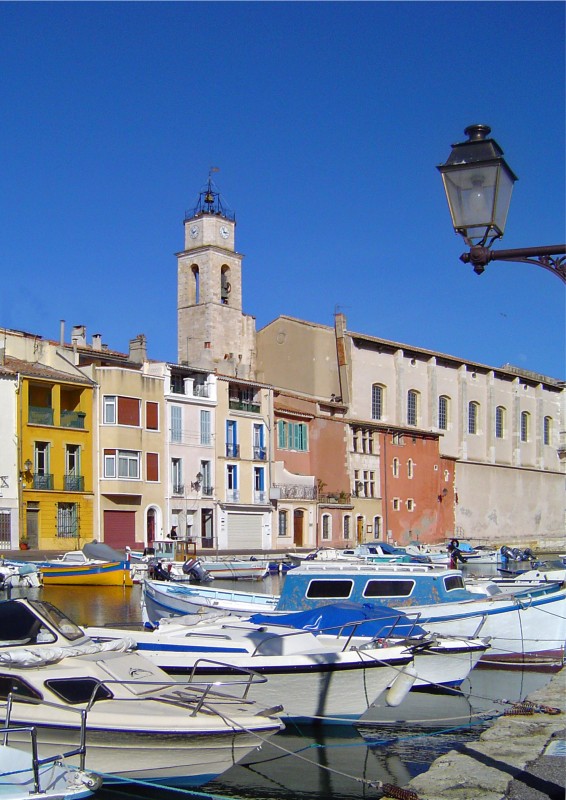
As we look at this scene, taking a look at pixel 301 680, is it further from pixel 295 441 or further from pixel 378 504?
pixel 378 504

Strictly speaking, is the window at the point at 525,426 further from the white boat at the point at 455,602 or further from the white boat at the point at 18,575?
the white boat at the point at 455,602

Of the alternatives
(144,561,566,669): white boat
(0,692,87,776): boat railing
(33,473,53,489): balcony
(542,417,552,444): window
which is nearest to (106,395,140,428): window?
(33,473,53,489): balcony

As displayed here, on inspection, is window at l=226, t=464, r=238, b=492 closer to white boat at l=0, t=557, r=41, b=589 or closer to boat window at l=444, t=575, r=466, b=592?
white boat at l=0, t=557, r=41, b=589

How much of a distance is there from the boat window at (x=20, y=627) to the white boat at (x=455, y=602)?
7.83m

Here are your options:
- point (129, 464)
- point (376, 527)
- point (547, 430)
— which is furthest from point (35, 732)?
point (547, 430)

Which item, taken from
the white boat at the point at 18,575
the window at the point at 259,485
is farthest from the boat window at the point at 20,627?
the window at the point at 259,485

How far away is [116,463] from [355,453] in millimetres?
18658

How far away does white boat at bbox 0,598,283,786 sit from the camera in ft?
33.6

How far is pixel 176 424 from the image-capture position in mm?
50156

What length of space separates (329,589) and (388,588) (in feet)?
3.98

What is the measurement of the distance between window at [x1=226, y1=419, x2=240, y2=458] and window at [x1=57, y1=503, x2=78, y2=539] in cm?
1003

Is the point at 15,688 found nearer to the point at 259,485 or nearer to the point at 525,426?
the point at 259,485

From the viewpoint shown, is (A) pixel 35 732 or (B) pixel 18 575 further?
(B) pixel 18 575

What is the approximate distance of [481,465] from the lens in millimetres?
75812
